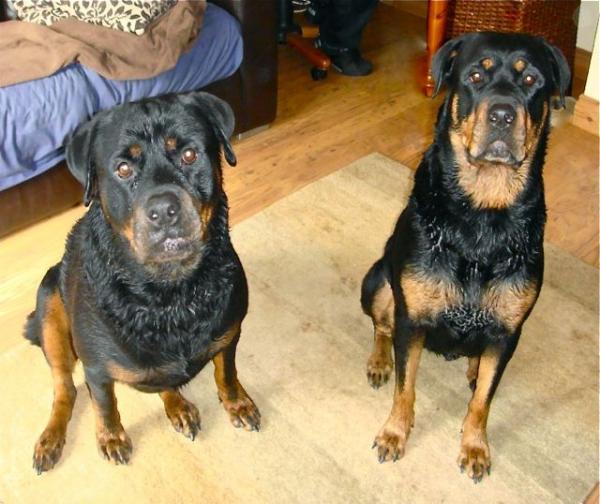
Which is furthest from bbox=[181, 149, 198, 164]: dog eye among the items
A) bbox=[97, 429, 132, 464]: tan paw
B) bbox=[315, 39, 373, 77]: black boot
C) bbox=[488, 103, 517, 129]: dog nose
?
bbox=[315, 39, 373, 77]: black boot

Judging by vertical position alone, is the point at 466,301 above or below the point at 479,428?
above

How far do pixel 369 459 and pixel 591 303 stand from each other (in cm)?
108

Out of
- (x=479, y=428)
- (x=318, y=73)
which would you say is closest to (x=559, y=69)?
(x=479, y=428)

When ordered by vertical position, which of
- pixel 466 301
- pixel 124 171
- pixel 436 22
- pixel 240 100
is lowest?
pixel 240 100

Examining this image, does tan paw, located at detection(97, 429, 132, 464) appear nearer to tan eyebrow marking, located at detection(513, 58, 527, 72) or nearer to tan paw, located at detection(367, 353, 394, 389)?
tan paw, located at detection(367, 353, 394, 389)

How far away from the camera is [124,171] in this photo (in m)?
1.47

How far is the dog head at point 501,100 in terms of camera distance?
1.54 metres

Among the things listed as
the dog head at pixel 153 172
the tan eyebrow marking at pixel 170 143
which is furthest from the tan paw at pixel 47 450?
the tan eyebrow marking at pixel 170 143

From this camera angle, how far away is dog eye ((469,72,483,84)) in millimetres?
1601

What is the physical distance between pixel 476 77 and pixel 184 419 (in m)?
1.25

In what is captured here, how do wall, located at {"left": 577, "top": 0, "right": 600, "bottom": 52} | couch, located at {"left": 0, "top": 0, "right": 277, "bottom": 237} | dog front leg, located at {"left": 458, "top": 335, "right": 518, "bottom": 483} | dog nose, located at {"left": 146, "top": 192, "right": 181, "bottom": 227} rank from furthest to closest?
wall, located at {"left": 577, "top": 0, "right": 600, "bottom": 52}, couch, located at {"left": 0, "top": 0, "right": 277, "bottom": 237}, dog front leg, located at {"left": 458, "top": 335, "right": 518, "bottom": 483}, dog nose, located at {"left": 146, "top": 192, "right": 181, "bottom": 227}

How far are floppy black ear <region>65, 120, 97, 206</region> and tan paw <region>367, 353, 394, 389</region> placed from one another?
3.48 ft

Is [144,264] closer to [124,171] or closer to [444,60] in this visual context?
[124,171]

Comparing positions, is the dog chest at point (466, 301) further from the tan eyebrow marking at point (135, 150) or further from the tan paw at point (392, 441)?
the tan eyebrow marking at point (135, 150)
